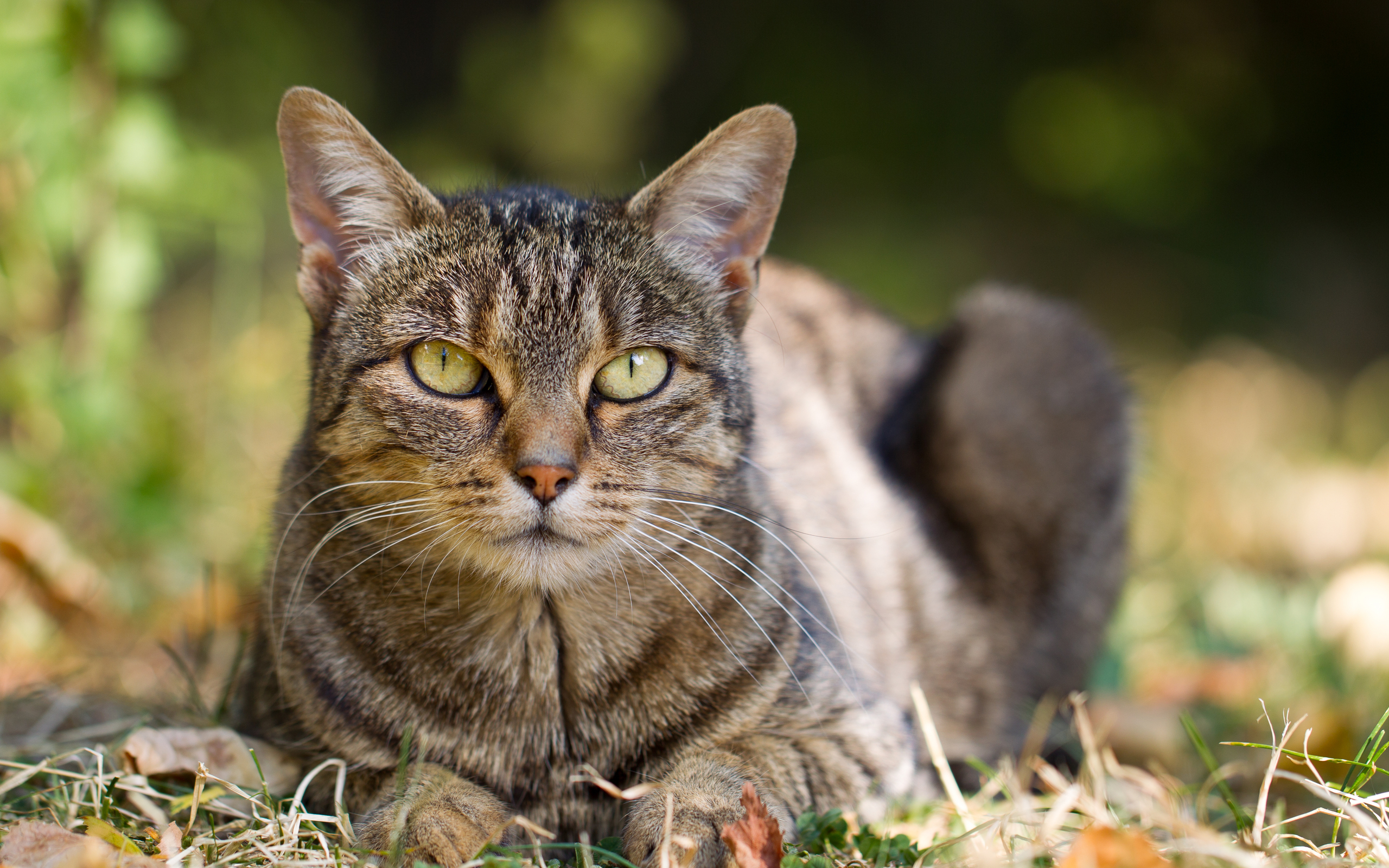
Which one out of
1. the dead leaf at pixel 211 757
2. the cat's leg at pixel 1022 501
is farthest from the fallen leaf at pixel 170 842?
the cat's leg at pixel 1022 501

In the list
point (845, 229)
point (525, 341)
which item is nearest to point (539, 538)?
point (525, 341)

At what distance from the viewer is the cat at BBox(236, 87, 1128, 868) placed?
6.06 feet

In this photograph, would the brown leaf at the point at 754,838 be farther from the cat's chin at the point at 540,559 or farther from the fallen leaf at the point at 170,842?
the fallen leaf at the point at 170,842

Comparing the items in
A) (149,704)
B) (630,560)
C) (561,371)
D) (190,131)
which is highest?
(190,131)

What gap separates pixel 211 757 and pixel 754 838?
3.59 feet

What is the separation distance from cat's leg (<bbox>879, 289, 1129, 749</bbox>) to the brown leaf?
1522 millimetres

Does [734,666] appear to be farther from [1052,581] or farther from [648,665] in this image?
[1052,581]

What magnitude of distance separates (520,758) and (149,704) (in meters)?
1.12

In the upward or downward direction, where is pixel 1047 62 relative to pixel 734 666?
upward

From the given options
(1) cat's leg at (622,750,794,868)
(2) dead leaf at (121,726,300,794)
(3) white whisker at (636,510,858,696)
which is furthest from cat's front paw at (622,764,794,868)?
(2) dead leaf at (121,726,300,794)

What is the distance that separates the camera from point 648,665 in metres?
2.04

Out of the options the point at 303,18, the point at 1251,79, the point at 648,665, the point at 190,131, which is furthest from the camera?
the point at 1251,79

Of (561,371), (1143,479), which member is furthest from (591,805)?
(1143,479)

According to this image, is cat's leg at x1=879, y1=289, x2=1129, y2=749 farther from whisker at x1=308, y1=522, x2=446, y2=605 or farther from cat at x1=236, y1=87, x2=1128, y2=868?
whisker at x1=308, y1=522, x2=446, y2=605
